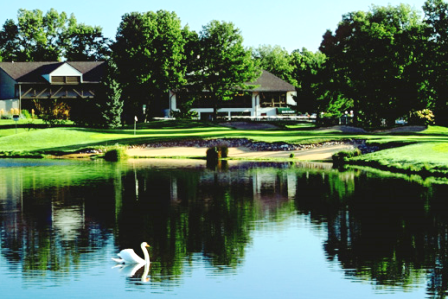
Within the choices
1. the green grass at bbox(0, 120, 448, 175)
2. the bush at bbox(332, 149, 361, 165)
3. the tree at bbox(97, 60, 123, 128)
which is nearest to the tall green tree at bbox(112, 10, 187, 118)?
the tree at bbox(97, 60, 123, 128)

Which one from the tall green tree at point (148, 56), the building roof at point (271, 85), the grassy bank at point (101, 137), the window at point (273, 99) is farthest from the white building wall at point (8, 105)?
the window at point (273, 99)

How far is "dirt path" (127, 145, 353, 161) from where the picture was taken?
183 ft

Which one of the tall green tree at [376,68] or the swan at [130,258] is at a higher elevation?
the tall green tree at [376,68]

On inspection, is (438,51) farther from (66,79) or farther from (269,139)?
(66,79)

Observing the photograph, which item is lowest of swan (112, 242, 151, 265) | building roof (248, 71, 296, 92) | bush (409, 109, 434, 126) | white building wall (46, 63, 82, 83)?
swan (112, 242, 151, 265)

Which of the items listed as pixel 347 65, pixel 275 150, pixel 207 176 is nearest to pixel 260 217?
pixel 207 176

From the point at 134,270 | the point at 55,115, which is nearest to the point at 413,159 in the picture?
the point at 134,270

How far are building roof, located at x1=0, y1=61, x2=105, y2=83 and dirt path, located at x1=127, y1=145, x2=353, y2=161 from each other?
46444 mm

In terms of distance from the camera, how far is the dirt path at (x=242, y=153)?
183ft

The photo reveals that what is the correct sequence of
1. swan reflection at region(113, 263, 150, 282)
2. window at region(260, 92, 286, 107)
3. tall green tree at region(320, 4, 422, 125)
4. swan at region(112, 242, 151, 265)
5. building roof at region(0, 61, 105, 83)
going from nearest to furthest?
swan reflection at region(113, 263, 150, 282) → swan at region(112, 242, 151, 265) → tall green tree at region(320, 4, 422, 125) → building roof at region(0, 61, 105, 83) → window at region(260, 92, 286, 107)

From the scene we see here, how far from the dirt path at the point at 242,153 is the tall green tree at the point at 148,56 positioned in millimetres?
30478

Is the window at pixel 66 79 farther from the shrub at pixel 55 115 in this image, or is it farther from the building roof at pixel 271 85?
the building roof at pixel 271 85

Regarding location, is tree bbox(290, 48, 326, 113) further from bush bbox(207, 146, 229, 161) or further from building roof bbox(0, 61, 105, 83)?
building roof bbox(0, 61, 105, 83)

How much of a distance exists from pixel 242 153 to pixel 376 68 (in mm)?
23101
